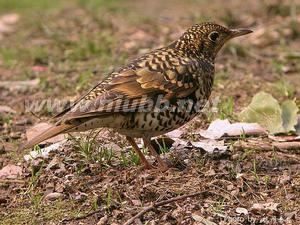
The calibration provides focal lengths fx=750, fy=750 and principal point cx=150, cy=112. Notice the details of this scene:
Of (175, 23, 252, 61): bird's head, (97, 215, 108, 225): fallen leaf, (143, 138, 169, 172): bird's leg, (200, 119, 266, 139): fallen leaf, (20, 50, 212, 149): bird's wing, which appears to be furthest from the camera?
(200, 119, 266, 139): fallen leaf

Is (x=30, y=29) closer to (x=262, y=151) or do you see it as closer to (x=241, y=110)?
(x=241, y=110)

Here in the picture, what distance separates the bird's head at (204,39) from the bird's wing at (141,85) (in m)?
0.17

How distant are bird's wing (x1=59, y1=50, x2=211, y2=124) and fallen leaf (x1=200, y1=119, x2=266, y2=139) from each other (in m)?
0.71

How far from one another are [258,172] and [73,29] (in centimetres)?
561

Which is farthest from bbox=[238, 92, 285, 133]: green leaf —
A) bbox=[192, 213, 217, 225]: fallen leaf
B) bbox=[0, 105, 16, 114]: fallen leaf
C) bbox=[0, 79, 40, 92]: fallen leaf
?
bbox=[0, 79, 40, 92]: fallen leaf

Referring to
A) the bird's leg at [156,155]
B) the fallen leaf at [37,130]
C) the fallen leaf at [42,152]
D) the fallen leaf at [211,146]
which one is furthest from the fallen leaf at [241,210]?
the fallen leaf at [37,130]

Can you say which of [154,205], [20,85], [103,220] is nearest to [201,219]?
[154,205]

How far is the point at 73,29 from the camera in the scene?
1076cm

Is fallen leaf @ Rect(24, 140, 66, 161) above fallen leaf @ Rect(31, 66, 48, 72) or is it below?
above

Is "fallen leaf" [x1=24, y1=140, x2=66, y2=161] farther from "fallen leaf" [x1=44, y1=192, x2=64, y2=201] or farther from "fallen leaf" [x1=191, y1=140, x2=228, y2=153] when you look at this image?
"fallen leaf" [x1=191, y1=140, x2=228, y2=153]

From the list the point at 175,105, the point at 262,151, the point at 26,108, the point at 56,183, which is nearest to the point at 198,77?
the point at 175,105

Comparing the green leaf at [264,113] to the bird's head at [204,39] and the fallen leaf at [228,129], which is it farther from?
the bird's head at [204,39]

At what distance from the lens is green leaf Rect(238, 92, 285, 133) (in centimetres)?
665

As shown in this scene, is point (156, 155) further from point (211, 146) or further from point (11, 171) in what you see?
point (11, 171)
